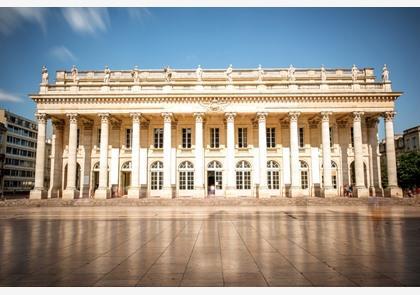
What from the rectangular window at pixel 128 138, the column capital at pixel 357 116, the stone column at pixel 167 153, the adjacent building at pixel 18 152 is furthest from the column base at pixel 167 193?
the adjacent building at pixel 18 152

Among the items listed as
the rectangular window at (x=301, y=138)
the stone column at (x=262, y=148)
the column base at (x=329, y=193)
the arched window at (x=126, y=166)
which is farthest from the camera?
the rectangular window at (x=301, y=138)

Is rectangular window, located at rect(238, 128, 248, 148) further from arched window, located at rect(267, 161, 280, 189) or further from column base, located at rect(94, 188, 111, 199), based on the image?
column base, located at rect(94, 188, 111, 199)

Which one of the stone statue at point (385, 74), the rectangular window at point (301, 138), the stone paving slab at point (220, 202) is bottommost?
the stone paving slab at point (220, 202)

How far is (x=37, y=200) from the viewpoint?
3278 cm

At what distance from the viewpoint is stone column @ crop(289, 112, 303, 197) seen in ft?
115

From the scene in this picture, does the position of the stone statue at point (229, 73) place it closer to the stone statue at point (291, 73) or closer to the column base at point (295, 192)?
the stone statue at point (291, 73)

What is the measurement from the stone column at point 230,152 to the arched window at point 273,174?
218 inches

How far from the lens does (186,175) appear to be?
39.3 meters

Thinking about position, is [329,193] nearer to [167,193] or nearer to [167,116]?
[167,193]

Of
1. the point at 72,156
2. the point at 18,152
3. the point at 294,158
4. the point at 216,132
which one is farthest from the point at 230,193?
the point at 18,152

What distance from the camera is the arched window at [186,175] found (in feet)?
129

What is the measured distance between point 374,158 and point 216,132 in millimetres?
19269

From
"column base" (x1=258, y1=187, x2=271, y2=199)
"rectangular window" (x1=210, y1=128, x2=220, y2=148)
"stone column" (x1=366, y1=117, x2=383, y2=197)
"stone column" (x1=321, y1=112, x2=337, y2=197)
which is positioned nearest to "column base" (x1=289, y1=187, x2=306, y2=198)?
"stone column" (x1=321, y1=112, x2=337, y2=197)

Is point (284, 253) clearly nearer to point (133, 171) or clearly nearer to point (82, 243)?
point (82, 243)
